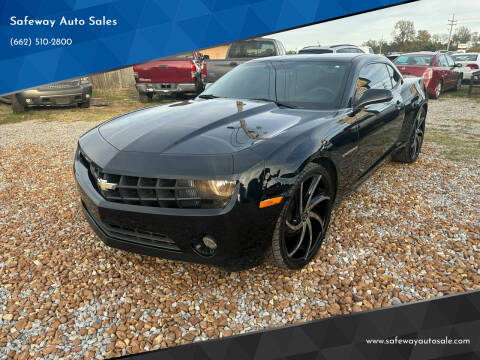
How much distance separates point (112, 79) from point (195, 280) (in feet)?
41.5

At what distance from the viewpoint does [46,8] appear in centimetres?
456

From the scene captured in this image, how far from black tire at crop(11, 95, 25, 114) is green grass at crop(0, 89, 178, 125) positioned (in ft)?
0.44

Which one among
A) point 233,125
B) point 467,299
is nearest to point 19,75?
point 233,125

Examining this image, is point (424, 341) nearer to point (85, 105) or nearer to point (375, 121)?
point (375, 121)

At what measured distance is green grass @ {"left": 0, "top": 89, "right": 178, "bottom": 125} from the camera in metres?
8.76

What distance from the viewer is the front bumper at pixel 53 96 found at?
8.75m

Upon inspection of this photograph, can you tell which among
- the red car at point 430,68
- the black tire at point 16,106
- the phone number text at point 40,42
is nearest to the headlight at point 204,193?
the phone number text at point 40,42

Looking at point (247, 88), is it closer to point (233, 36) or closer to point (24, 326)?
point (233, 36)

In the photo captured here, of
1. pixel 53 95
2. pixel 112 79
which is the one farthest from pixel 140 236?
pixel 112 79

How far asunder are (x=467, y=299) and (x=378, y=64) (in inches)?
103

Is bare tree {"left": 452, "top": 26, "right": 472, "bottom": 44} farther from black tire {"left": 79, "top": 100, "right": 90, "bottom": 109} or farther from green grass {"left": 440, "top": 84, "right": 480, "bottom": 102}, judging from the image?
black tire {"left": 79, "top": 100, "right": 90, "bottom": 109}

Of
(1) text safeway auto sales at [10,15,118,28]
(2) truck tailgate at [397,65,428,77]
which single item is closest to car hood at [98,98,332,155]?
(1) text safeway auto sales at [10,15,118,28]

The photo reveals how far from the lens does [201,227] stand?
73.3 inches

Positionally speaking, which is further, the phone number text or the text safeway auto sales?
the phone number text
